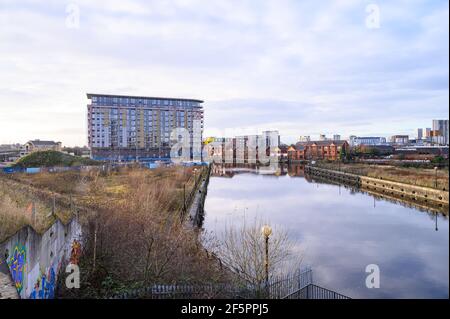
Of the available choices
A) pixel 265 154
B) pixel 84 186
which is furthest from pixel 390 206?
pixel 265 154

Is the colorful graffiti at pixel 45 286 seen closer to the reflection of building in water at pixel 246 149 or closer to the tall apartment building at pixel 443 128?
the tall apartment building at pixel 443 128

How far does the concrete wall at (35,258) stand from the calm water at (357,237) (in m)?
4.75

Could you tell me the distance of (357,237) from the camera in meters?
10.3

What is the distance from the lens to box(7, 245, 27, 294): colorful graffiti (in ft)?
12.1

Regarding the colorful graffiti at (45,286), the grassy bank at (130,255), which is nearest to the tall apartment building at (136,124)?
the grassy bank at (130,255)

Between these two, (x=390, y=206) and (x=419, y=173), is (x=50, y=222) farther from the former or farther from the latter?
(x=419, y=173)

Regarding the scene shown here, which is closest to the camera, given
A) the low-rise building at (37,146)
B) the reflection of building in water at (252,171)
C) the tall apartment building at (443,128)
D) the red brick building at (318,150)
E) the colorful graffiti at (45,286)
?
the tall apartment building at (443,128)

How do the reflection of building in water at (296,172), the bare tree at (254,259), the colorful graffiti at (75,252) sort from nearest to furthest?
the bare tree at (254,259), the colorful graffiti at (75,252), the reflection of building in water at (296,172)

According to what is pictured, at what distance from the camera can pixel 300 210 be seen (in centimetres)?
1509

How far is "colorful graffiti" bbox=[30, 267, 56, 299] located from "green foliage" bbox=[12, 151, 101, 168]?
23829 millimetres

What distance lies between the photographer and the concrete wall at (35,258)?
377cm

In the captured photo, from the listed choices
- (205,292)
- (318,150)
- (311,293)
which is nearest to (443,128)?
(311,293)

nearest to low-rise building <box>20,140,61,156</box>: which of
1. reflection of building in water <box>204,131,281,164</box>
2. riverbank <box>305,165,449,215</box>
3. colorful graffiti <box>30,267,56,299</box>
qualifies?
reflection of building in water <box>204,131,281,164</box>

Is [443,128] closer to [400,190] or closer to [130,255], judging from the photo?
[130,255]
